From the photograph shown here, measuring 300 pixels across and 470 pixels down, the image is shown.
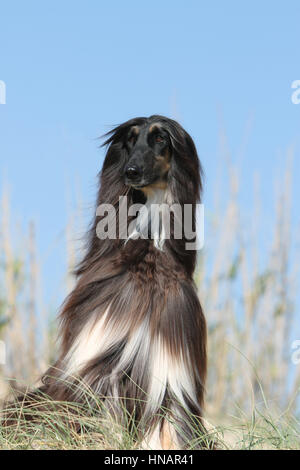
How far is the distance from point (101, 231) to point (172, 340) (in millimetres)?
716

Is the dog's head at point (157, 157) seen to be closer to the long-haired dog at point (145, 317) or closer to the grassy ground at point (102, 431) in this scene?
the long-haired dog at point (145, 317)

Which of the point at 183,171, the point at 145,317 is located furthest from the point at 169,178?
the point at 145,317

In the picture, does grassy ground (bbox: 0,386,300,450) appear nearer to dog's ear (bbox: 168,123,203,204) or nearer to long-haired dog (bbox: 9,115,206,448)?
long-haired dog (bbox: 9,115,206,448)

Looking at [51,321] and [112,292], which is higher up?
[112,292]

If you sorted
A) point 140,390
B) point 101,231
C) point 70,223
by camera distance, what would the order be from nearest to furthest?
1. point 140,390
2. point 101,231
3. point 70,223

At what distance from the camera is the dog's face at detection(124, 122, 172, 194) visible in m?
4.01

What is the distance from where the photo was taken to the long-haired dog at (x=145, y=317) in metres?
3.89

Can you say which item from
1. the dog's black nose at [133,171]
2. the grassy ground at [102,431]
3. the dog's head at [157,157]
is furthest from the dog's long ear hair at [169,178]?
the grassy ground at [102,431]

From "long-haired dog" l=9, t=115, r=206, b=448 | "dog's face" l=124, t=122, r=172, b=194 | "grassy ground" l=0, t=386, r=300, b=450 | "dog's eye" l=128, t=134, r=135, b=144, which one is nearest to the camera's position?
"grassy ground" l=0, t=386, r=300, b=450

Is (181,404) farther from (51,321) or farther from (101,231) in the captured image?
(51,321)

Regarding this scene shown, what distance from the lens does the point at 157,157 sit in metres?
4.12

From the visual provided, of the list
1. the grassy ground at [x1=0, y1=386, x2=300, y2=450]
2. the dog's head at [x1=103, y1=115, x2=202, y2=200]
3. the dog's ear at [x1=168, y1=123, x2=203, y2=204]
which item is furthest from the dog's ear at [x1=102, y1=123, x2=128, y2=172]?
the grassy ground at [x1=0, y1=386, x2=300, y2=450]

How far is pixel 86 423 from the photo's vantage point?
11.9 feet

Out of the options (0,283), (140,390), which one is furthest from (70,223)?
(140,390)
